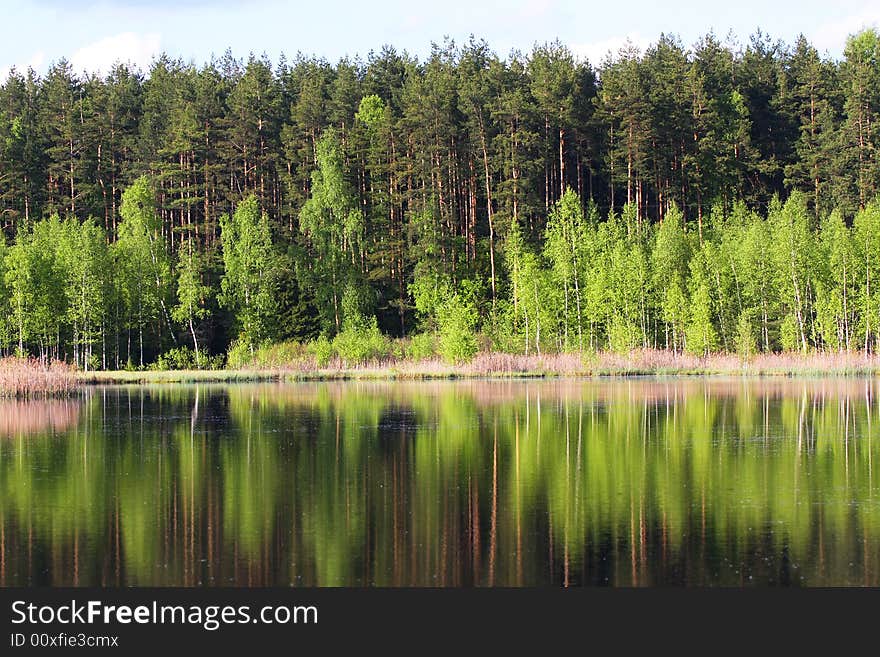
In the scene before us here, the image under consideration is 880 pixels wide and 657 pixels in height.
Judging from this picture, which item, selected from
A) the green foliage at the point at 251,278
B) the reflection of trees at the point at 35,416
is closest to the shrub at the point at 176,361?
the green foliage at the point at 251,278

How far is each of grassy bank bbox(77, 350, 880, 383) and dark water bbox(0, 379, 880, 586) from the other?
18600 mm

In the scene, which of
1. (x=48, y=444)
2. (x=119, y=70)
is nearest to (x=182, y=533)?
(x=48, y=444)

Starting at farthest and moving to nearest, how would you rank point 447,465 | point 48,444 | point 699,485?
1. point 48,444
2. point 447,465
3. point 699,485

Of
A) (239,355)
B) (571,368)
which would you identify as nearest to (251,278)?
(239,355)

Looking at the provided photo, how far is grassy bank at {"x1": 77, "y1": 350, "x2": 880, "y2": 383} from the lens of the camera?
190 feet

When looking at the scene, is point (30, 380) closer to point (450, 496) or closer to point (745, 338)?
point (450, 496)

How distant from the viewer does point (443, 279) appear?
251ft

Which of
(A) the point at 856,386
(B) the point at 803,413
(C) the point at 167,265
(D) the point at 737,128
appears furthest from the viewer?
(D) the point at 737,128

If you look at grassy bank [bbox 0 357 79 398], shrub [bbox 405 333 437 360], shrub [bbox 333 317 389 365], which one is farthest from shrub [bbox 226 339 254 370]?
grassy bank [bbox 0 357 79 398]

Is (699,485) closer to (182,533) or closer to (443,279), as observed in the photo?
(182,533)

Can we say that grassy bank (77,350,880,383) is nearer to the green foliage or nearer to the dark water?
the green foliage

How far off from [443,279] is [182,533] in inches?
2299

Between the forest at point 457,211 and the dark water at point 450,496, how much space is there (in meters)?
28.8

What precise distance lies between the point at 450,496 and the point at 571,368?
131ft
